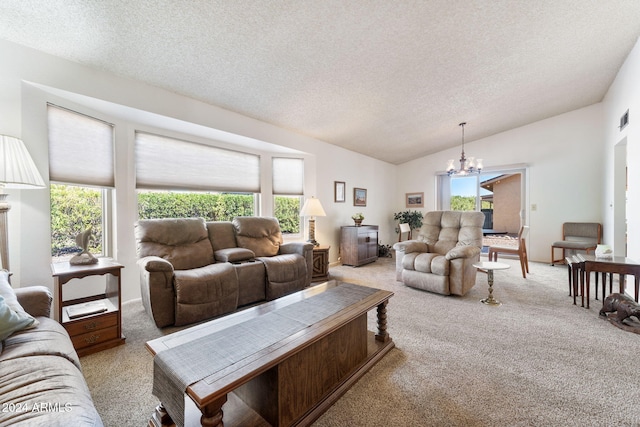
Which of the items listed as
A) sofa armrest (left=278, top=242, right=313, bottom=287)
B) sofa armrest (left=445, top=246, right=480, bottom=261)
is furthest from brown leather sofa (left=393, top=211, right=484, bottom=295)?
sofa armrest (left=278, top=242, right=313, bottom=287)

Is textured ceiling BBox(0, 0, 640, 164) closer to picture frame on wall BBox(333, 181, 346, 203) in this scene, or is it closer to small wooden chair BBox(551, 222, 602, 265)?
picture frame on wall BBox(333, 181, 346, 203)

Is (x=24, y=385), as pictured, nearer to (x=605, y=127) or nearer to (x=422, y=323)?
(x=422, y=323)

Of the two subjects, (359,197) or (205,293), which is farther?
(359,197)

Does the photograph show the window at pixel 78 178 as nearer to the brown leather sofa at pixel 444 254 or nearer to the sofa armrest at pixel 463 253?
the brown leather sofa at pixel 444 254

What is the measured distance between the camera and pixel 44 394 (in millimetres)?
930

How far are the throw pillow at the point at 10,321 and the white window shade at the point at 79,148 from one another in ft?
5.45

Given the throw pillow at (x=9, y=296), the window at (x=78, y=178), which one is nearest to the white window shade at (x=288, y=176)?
the window at (x=78, y=178)

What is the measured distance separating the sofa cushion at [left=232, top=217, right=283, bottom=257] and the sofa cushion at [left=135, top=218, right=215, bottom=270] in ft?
1.51

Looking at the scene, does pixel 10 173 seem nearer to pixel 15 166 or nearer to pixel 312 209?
pixel 15 166

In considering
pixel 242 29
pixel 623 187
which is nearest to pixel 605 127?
pixel 623 187

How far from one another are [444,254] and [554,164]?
3.68 meters

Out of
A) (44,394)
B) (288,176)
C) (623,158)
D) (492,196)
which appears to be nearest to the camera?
(44,394)

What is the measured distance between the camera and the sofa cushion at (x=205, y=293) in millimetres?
2352

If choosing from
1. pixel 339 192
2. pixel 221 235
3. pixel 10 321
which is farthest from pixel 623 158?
pixel 10 321
